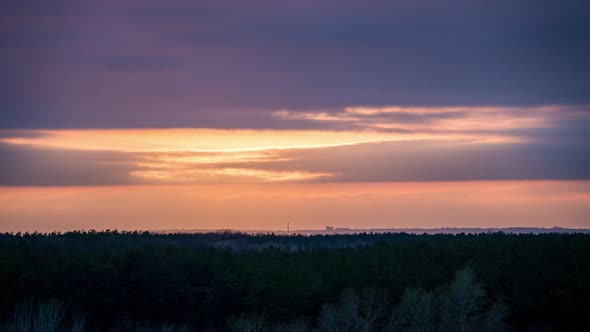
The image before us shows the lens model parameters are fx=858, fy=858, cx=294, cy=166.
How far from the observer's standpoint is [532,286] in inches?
2990

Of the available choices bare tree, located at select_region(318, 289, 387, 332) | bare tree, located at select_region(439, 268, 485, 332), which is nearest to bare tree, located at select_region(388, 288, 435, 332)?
bare tree, located at select_region(439, 268, 485, 332)

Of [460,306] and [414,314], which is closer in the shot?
[460,306]

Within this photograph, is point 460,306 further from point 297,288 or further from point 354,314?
point 297,288

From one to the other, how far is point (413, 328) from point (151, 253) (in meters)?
33.5

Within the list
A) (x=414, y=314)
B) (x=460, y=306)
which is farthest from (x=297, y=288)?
(x=460, y=306)

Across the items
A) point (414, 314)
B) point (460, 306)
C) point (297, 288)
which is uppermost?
point (297, 288)

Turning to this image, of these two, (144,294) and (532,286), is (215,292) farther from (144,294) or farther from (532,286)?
(532,286)

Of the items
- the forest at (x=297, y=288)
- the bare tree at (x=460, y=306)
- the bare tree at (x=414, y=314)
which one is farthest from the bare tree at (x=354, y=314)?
the bare tree at (x=460, y=306)

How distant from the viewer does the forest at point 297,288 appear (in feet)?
222

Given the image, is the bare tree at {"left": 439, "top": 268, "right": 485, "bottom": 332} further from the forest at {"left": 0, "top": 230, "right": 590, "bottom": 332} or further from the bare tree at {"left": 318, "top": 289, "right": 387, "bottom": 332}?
the bare tree at {"left": 318, "top": 289, "right": 387, "bottom": 332}

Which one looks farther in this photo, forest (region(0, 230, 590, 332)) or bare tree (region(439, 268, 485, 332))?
forest (region(0, 230, 590, 332))

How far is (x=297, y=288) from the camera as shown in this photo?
76.9 metres

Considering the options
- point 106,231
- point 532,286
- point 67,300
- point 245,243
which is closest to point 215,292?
point 67,300

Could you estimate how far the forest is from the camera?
67.6m
